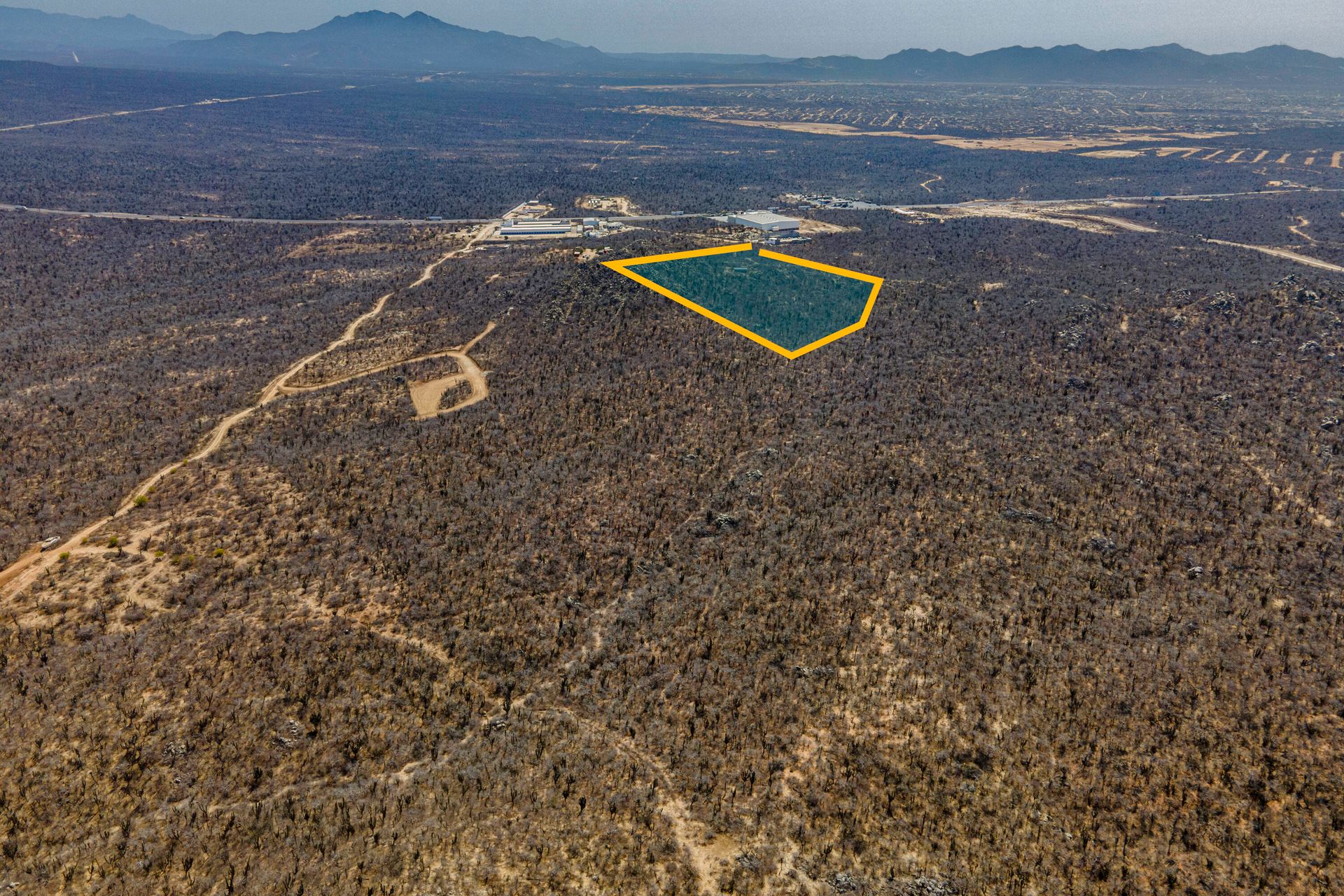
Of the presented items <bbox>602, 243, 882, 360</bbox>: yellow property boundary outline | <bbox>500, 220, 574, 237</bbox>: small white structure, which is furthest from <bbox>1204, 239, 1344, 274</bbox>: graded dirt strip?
<bbox>500, 220, 574, 237</bbox>: small white structure

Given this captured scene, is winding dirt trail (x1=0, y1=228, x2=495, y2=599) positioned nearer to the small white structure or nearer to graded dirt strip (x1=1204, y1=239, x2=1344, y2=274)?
the small white structure

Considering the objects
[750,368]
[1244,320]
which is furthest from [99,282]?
[1244,320]

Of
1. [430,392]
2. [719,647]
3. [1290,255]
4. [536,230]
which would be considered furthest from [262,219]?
[1290,255]

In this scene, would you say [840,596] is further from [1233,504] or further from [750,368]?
[750,368]

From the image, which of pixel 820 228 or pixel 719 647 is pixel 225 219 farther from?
pixel 719 647

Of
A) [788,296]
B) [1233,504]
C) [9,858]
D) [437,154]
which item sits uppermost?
[437,154]

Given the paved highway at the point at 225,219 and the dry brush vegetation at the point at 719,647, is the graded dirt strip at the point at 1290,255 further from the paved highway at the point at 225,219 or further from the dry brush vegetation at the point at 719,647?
the paved highway at the point at 225,219
